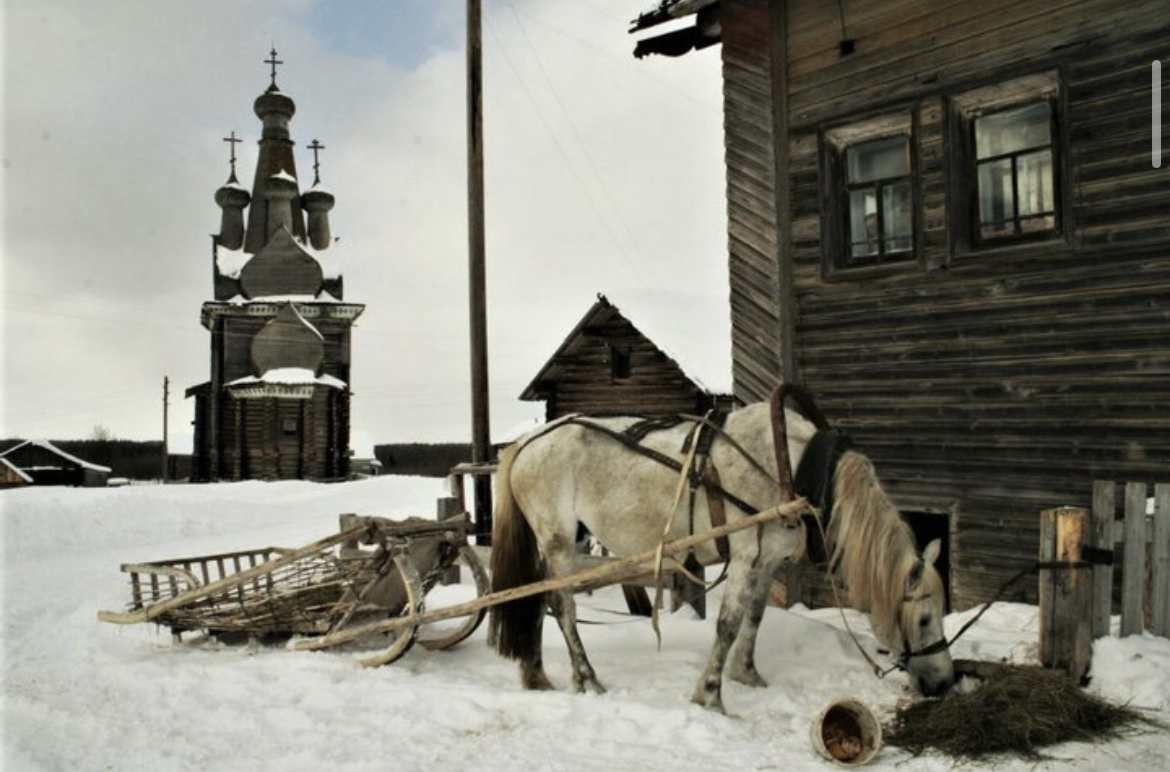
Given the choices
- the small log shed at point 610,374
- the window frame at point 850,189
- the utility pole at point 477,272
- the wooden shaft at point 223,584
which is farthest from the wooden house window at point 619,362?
the wooden shaft at point 223,584

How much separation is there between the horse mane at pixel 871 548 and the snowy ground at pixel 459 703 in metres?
0.66

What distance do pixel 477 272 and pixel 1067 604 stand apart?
8.50 metres

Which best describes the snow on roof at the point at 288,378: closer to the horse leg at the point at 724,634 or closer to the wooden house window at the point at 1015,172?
the wooden house window at the point at 1015,172

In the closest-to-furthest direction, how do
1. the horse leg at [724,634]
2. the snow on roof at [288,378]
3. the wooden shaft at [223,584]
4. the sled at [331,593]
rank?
1. the horse leg at [724,634]
2. the wooden shaft at [223,584]
3. the sled at [331,593]
4. the snow on roof at [288,378]

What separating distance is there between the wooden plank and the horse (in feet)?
5.28

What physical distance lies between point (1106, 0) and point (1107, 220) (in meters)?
1.98

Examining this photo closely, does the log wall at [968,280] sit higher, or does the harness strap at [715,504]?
the log wall at [968,280]

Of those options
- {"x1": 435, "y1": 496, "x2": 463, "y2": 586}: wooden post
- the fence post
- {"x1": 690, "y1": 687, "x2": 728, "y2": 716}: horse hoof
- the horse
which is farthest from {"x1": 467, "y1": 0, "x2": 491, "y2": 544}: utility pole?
the fence post

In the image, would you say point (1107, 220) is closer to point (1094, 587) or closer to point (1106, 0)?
point (1106, 0)

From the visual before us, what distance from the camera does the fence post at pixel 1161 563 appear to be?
5.82 metres

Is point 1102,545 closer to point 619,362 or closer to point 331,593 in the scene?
point 331,593

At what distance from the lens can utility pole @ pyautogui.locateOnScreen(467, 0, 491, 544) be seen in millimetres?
11773

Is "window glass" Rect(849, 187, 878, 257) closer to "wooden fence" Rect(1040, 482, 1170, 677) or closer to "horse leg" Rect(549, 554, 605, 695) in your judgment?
"wooden fence" Rect(1040, 482, 1170, 677)

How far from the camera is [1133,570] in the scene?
5.89 meters
